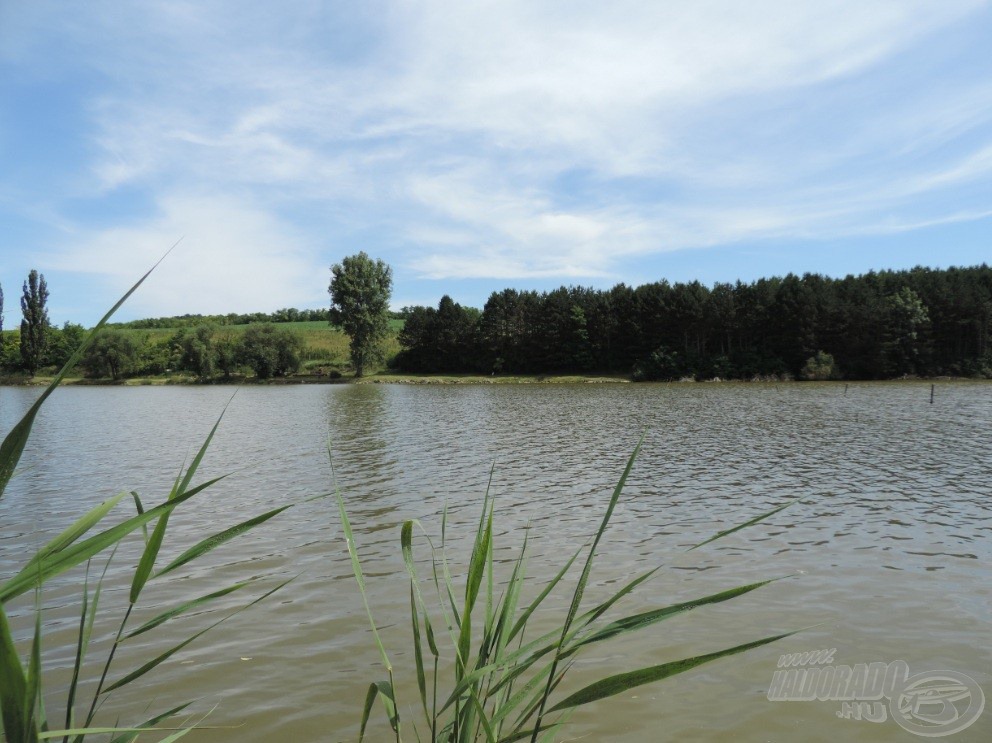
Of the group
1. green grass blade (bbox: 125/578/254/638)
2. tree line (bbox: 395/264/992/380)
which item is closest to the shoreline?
tree line (bbox: 395/264/992/380)

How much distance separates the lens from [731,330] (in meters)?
77.1

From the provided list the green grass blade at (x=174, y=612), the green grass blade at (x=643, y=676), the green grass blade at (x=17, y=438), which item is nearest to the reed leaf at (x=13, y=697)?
the green grass blade at (x=17, y=438)

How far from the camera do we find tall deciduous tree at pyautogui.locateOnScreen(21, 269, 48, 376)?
81562 millimetres

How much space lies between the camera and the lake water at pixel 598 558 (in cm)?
518

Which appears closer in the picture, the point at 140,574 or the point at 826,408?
the point at 140,574

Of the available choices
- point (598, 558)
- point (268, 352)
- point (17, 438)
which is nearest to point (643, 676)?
point (17, 438)

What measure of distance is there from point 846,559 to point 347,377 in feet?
260

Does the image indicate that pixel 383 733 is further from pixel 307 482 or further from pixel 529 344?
pixel 529 344

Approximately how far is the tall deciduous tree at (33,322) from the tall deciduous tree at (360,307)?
3619 centimetres

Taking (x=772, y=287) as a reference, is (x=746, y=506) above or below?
below

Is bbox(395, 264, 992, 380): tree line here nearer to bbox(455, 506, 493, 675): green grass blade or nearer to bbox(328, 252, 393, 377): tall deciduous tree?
bbox(328, 252, 393, 377): tall deciduous tree

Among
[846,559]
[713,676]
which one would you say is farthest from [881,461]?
[713,676]

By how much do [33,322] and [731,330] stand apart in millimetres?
86137

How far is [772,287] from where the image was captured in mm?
76750
